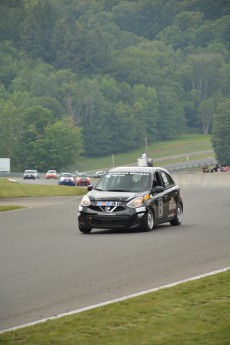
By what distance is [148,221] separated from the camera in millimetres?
24594

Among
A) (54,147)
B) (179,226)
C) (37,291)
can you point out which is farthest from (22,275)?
(54,147)

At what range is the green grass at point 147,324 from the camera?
35.6 ft

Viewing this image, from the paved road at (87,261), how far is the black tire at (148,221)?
21 cm

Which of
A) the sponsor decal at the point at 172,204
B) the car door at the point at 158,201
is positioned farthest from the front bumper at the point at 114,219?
the sponsor decal at the point at 172,204

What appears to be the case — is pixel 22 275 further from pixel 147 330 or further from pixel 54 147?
pixel 54 147

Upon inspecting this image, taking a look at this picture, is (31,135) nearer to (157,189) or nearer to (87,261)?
(157,189)

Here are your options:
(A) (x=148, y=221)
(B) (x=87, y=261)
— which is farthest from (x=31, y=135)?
(B) (x=87, y=261)

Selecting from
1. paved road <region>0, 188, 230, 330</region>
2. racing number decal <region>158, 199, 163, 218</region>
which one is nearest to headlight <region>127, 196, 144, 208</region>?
paved road <region>0, 188, 230, 330</region>

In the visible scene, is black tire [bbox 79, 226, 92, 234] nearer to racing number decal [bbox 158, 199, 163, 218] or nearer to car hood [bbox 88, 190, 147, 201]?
car hood [bbox 88, 190, 147, 201]

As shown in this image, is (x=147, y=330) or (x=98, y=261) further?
(x=98, y=261)

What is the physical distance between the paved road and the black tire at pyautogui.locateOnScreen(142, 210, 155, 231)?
210 mm

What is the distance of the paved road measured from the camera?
13969 mm

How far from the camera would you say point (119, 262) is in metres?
18.2

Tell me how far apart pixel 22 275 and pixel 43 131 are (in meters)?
178
